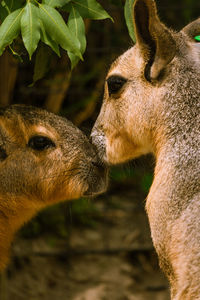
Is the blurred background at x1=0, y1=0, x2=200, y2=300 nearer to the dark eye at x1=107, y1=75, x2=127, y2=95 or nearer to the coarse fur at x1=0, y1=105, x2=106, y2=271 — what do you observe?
the coarse fur at x1=0, y1=105, x2=106, y2=271

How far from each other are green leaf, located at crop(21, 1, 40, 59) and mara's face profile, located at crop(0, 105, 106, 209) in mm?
1170

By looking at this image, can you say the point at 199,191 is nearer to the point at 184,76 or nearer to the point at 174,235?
the point at 174,235

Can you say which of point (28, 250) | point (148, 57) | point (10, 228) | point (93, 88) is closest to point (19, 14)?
point (148, 57)

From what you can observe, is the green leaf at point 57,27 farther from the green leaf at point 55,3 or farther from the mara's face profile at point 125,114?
the mara's face profile at point 125,114

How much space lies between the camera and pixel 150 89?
2.67 metres

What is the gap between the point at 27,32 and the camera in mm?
2596

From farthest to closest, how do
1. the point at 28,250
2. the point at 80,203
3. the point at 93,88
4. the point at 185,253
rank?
the point at 93,88
the point at 80,203
the point at 28,250
the point at 185,253

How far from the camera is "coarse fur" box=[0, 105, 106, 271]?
3652 mm

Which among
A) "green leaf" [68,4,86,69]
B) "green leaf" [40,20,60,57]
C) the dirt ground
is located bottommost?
the dirt ground

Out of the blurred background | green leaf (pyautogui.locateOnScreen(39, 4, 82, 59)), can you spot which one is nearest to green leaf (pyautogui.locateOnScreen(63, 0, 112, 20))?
green leaf (pyautogui.locateOnScreen(39, 4, 82, 59))

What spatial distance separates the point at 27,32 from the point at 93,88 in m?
4.39

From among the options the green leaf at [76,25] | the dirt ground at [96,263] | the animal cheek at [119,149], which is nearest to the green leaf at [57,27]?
the green leaf at [76,25]

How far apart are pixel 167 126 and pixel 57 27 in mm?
722

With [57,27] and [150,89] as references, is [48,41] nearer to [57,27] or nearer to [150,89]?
[57,27]
